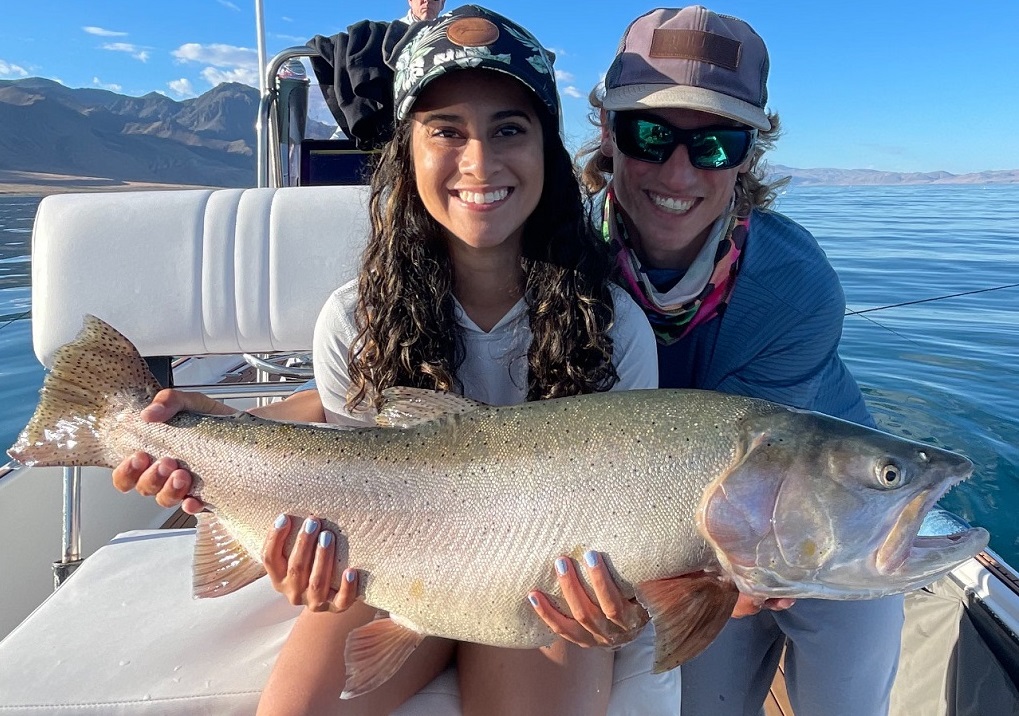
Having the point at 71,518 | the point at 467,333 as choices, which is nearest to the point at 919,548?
the point at 467,333

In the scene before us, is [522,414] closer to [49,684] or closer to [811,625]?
[811,625]

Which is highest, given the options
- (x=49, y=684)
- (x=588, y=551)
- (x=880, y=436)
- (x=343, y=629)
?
(x=880, y=436)

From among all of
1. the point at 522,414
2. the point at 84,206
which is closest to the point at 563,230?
the point at 522,414

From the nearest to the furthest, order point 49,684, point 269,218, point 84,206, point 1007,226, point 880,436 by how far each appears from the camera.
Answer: point 880,436, point 49,684, point 84,206, point 269,218, point 1007,226

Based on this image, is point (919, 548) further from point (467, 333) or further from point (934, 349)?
point (934, 349)

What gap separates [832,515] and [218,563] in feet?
6.02

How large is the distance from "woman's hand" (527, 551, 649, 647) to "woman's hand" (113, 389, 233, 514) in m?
1.09

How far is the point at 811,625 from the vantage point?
256cm

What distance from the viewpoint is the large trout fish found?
1.64 m

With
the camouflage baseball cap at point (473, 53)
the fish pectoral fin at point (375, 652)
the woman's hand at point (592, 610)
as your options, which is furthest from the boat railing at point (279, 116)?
the woman's hand at point (592, 610)

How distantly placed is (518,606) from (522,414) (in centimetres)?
52

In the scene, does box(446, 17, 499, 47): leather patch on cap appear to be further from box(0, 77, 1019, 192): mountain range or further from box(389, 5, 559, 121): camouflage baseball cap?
box(0, 77, 1019, 192): mountain range

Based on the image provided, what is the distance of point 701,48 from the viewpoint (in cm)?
247

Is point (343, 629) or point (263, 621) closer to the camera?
point (343, 629)
